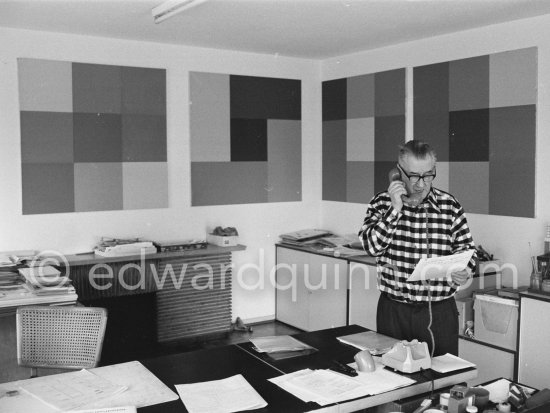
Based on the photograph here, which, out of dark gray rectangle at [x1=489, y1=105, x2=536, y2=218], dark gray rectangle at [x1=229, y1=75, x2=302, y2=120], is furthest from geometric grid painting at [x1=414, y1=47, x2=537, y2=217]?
dark gray rectangle at [x1=229, y1=75, x2=302, y2=120]

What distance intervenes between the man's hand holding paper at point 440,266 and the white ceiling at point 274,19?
2053 millimetres

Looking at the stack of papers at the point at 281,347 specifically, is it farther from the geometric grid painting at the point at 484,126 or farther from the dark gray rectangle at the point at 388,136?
the dark gray rectangle at the point at 388,136

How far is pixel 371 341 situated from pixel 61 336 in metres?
1.58

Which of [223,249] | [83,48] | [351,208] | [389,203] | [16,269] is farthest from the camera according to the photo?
[351,208]

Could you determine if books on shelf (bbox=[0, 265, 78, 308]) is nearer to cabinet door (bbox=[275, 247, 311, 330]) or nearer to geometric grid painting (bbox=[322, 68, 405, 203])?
cabinet door (bbox=[275, 247, 311, 330])

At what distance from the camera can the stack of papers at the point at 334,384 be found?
2.31 metres

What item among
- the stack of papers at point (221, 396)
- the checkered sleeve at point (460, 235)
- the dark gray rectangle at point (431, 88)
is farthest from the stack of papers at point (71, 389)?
the dark gray rectangle at point (431, 88)

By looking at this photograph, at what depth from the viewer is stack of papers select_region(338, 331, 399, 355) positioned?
2834 millimetres

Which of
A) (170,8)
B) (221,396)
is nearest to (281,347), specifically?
(221,396)

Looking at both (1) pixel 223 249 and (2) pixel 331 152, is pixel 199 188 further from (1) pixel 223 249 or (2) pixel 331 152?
(2) pixel 331 152

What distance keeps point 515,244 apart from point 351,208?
1875 millimetres

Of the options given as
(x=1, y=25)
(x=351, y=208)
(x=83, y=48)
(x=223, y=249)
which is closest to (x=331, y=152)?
(x=351, y=208)

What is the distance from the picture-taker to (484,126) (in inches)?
191

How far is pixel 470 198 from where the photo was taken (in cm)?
498
